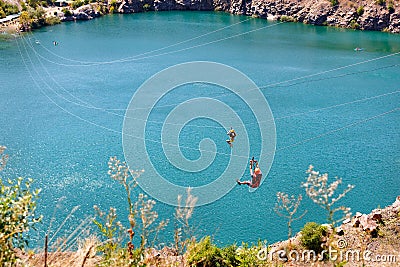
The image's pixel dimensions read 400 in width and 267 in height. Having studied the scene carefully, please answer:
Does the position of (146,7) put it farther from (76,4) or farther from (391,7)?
(391,7)

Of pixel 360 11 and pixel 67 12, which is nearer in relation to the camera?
pixel 360 11

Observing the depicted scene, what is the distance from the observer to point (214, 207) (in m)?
22.5

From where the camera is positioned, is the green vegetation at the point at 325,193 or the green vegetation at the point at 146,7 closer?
the green vegetation at the point at 325,193

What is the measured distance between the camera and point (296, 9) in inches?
2586

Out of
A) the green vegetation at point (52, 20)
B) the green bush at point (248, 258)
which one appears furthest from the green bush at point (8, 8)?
the green bush at point (248, 258)

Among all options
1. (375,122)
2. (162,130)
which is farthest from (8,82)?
(375,122)

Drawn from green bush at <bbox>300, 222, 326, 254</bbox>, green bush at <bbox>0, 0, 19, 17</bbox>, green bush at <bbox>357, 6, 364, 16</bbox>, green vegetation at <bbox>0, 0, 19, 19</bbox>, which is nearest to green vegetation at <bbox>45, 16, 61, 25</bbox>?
green vegetation at <bbox>0, 0, 19, 19</bbox>

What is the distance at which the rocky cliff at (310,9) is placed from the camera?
2346 inches

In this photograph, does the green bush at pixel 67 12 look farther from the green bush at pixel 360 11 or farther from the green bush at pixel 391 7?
the green bush at pixel 391 7

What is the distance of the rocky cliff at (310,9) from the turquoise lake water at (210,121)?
2.31 metres

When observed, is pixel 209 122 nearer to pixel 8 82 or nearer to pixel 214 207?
pixel 214 207

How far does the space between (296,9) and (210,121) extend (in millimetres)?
40268

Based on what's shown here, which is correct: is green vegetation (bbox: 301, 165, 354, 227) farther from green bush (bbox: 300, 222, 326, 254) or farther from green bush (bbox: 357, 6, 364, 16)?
green bush (bbox: 357, 6, 364, 16)

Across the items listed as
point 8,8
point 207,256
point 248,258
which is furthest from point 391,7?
point 207,256
